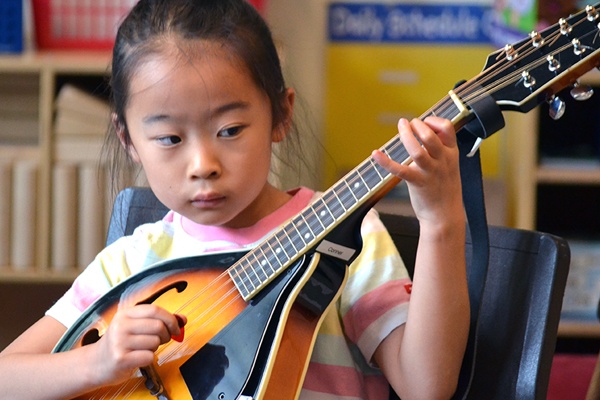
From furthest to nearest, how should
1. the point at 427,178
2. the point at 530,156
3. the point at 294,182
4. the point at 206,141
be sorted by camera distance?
the point at 530,156 → the point at 294,182 → the point at 206,141 → the point at 427,178

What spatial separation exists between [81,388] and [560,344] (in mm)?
1739

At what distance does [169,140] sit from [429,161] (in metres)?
0.31

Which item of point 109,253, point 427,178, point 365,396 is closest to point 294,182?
point 109,253

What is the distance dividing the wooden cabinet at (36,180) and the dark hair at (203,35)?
1295mm

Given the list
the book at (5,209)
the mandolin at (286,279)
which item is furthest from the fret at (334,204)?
the book at (5,209)

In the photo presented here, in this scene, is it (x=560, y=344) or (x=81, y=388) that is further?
(x=560, y=344)

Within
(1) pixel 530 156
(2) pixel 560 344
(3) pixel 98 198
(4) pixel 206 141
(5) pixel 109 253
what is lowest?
(2) pixel 560 344

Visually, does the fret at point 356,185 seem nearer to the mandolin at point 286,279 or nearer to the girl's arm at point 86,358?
the mandolin at point 286,279

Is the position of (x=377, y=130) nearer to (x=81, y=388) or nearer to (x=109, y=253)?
(x=109, y=253)

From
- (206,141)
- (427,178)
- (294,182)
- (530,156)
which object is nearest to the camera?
(427,178)

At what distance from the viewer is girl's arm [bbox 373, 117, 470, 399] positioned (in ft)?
2.69

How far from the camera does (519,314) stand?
0.97 m

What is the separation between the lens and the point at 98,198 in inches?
92.7

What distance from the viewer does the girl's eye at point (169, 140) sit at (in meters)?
0.98
